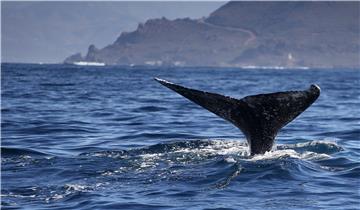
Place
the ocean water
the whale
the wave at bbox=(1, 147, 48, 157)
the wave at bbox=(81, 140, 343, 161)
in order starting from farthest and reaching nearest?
1. the wave at bbox=(1, 147, 48, 157)
2. the wave at bbox=(81, 140, 343, 161)
3. the whale
4. the ocean water

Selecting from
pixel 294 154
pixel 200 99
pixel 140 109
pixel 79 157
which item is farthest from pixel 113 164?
pixel 140 109

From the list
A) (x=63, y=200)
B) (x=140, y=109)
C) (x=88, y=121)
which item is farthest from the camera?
(x=140, y=109)

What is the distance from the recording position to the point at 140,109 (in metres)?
23.5

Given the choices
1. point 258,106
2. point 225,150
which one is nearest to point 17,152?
point 225,150

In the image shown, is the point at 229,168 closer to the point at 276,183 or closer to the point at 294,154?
the point at 276,183

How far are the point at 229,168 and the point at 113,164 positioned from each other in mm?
1682

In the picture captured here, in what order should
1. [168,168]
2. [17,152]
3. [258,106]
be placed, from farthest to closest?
[17,152] < [168,168] < [258,106]

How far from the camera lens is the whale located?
944 cm

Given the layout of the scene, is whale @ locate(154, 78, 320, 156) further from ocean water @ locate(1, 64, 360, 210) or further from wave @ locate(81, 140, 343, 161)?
wave @ locate(81, 140, 343, 161)

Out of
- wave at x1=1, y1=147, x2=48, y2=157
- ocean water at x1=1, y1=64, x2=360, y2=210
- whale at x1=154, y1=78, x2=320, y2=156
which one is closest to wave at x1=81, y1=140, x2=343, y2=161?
ocean water at x1=1, y1=64, x2=360, y2=210

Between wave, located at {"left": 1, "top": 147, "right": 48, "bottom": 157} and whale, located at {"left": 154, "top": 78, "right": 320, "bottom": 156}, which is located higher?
whale, located at {"left": 154, "top": 78, "right": 320, "bottom": 156}

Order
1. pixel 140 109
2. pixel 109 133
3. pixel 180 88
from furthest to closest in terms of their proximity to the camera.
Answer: pixel 140 109
pixel 109 133
pixel 180 88

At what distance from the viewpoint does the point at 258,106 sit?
9.74 meters

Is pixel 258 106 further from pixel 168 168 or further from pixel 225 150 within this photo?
pixel 225 150
